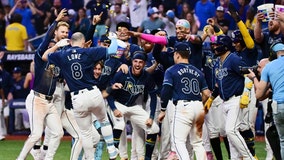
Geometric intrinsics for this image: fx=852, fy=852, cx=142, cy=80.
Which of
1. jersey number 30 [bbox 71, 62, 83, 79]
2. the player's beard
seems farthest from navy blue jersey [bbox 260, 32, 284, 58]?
jersey number 30 [bbox 71, 62, 83, 79]

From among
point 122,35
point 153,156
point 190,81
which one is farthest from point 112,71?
point 190,81

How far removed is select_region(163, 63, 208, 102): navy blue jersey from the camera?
12.2m

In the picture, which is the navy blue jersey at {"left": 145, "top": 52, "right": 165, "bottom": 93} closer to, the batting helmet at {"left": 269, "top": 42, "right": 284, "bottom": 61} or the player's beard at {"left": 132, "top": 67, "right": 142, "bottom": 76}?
the player's beard at {"left": 132, "top": 67, "right": 142, "bottom": 76}

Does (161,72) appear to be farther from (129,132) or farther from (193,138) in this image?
(129,132)

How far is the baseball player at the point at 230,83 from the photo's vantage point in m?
13.2

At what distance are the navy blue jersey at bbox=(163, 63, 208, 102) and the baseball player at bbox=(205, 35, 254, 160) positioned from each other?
1072 millimetres

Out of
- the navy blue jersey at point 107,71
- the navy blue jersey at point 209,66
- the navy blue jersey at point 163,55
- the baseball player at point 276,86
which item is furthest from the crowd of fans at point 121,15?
the baseball player at point 276,86

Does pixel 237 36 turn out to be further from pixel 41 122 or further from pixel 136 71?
pixel 41 122

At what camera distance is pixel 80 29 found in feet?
71.2

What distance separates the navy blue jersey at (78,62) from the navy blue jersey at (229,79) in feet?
6.53

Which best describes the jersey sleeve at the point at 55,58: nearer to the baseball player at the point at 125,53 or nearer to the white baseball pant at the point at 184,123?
the white baseball pant at the point at 184,123

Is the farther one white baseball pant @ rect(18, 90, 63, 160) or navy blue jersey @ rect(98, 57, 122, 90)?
navy blue jersey @ rect(98, 57, 122, 90)

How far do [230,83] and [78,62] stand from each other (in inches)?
98.7

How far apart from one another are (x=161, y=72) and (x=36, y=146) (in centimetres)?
248
